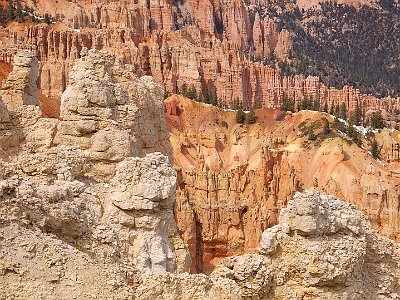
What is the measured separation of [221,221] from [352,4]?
449 feet

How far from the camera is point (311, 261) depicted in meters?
8.71

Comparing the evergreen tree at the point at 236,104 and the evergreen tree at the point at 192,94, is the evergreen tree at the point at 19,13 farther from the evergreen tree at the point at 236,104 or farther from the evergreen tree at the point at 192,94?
the evergreen tree at the point at 236,104

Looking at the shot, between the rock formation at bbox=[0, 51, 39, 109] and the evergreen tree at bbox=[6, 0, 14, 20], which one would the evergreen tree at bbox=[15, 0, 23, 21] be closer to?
the evergreen tree at bbox=[6, 0, 14, 20]

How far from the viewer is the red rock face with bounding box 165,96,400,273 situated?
3794cm

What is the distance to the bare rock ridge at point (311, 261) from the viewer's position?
8.57 meters

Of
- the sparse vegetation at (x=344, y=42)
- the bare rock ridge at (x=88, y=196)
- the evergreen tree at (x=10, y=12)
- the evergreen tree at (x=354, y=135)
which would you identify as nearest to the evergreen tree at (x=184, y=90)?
the evergreen tree at (x=10, y=12)

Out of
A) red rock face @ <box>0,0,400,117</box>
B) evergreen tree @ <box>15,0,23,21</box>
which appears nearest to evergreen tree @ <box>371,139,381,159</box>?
red rock face @ <box>0,0,400,117</box>

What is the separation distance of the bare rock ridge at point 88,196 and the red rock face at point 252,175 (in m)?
14.1

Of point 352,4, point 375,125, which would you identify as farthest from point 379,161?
point 352,4

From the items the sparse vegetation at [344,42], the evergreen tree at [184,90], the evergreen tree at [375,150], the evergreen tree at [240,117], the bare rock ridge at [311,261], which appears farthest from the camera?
the sparse vegetation at [344,42]

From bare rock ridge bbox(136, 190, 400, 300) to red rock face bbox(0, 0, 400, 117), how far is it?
49091mm

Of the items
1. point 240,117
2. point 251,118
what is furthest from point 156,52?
point 251,118

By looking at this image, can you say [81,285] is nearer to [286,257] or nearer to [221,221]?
[286,257]

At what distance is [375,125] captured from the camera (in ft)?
203
